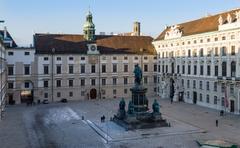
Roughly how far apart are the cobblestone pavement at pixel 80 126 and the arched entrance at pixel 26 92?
4.62 m

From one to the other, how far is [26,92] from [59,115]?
17.7 m

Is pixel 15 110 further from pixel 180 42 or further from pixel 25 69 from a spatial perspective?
pixel 180 42

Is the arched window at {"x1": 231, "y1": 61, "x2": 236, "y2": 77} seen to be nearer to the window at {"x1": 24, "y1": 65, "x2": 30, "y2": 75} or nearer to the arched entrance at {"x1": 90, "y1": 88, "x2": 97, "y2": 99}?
the arched entrance at {"x1": 90, "y1": 88, "x2": 97, "y2": 99}

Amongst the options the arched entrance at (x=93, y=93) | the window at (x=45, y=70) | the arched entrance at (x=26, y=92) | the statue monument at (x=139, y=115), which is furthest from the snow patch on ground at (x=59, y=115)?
the arched entrance at (x=93, y=93)

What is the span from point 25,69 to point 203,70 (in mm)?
34137

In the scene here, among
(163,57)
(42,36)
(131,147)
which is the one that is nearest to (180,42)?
(163,57)

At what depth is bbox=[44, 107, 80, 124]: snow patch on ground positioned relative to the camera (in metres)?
44.1

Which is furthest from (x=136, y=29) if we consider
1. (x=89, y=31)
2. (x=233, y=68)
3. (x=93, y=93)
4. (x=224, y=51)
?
(x=233, y=68)

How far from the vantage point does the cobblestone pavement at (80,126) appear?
3173 centimetres

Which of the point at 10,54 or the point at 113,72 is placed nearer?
the point at 10,54

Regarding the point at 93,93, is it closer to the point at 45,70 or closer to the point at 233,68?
the point at 45,70

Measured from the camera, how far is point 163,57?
69688mm

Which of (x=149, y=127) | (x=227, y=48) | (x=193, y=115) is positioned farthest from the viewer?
(x=227, y=48)

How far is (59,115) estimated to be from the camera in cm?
4806
